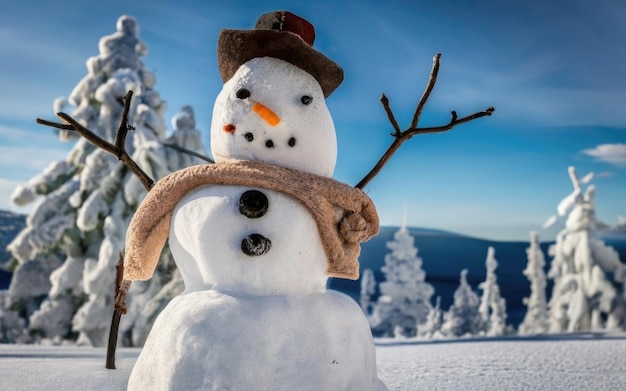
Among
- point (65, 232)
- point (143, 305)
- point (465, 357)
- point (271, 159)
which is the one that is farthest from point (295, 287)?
point (65, 232)

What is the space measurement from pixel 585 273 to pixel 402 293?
5397mm

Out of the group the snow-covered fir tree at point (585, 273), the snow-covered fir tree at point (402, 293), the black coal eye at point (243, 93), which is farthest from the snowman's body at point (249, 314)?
the snow-covered fir tree at point (402, 293)

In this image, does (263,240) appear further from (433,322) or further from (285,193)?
(433,322)

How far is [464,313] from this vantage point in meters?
15.3

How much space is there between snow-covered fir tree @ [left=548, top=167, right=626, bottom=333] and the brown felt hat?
10711mm

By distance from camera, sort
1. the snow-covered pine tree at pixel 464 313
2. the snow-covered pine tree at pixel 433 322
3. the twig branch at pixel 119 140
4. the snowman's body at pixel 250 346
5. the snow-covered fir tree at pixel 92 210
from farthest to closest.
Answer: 1. the snow-covered pine tree at pixel 433 322
2. the snow-covered pine tree at pixel 464 313
3. the snow-covered fir tree at pixel 92 210
4. the twig branch at pixel 119 140
5. the snowman's body at pixel 250 346

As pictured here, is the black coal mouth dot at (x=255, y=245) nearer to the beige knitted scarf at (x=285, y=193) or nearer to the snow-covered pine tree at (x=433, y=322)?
the beige knitted scarf at (x=285, y=193)

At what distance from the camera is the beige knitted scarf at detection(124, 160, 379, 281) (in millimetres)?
2500

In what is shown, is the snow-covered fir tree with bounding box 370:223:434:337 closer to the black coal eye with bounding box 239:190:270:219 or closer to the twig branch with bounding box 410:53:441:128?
the twig branch with bounding box 410:53:441:128

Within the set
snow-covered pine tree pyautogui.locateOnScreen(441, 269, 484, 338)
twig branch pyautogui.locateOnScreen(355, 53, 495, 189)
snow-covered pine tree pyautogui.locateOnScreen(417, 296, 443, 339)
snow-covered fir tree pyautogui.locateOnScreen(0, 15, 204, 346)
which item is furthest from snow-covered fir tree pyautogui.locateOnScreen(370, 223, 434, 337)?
twig branch pyautogui.locateOnScreen(355, 53, 495, 189)

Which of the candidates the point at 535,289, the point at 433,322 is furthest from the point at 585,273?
the point at 433,322

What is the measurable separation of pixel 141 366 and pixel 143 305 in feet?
24.1

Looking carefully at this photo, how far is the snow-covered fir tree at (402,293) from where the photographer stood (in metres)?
16.6

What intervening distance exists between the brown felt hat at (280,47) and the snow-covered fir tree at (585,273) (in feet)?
35.1
